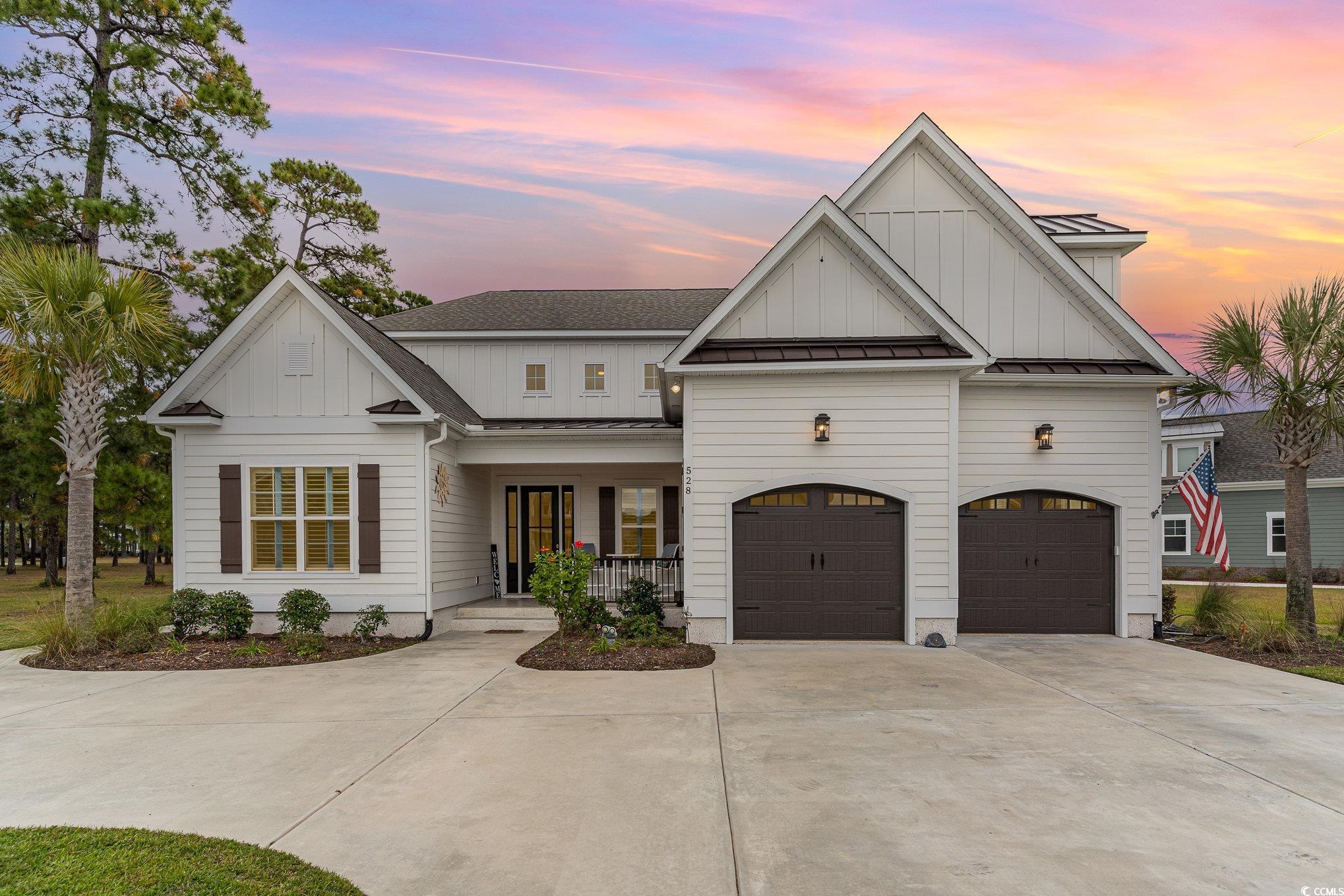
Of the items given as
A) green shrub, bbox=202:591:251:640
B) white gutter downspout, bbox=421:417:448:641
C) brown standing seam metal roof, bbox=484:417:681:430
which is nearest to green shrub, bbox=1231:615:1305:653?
brown standing seam metal roof, bbox=484:417:681:430

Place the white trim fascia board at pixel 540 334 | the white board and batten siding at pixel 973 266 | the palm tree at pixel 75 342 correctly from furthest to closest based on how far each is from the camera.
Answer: the white trim fascia board at pixel 540 334 → the white board and batten siding at pixel 973 266 → the palm tree at pixel 75 342

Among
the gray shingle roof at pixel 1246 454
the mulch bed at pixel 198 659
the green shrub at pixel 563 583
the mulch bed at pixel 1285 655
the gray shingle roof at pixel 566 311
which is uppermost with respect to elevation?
the gray shingle roof at pixel 566 311

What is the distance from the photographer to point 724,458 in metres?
10.8

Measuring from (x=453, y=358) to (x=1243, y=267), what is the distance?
58.9 ft

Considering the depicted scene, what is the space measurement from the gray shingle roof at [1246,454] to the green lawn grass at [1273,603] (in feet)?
16.3

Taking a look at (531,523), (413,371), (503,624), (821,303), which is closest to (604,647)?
(503,624)

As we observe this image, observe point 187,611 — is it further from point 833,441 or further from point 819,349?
point 819,349

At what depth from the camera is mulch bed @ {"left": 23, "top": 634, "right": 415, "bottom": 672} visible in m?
9.38

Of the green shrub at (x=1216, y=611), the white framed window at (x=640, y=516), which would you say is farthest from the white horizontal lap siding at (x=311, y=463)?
the green shrub at (x=1216, y=611)

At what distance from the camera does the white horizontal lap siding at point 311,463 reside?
11.5 meters

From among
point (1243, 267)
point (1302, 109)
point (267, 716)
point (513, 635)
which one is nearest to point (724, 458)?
point (513, 635)

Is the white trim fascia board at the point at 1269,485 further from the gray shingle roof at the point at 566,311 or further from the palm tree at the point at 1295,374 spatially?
the gray shingle roof at the point at 566,311

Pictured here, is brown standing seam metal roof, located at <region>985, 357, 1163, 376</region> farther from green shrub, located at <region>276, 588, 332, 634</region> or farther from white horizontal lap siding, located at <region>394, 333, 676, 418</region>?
green shrub, located at <region>276, 588, 332, 634</region>

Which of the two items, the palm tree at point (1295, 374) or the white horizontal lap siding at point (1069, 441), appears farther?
the white horizontal lap siding at point (1069, 441)
